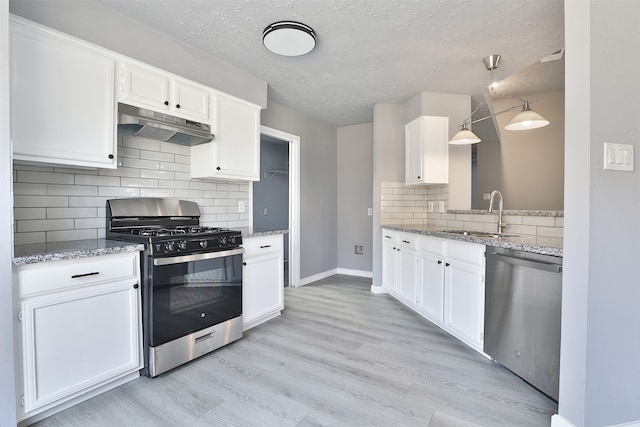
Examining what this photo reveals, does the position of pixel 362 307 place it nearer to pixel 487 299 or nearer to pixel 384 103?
pixel 487 299

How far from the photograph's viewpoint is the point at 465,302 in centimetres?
228

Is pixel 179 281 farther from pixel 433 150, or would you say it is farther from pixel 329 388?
pixel 433 150

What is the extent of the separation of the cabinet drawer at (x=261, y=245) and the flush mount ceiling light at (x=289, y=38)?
1568mm

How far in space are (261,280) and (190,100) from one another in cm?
164

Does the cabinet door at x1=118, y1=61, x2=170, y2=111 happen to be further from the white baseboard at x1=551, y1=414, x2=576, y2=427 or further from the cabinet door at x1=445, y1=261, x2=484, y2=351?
the white baseboard at x1=551, y1=414, x2=576, y2=427

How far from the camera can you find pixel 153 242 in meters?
1.85

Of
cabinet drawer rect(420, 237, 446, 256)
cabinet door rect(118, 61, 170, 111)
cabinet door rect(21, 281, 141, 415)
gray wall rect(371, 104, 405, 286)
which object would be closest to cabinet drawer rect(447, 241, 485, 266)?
cabinet drawer rect(420, 237, 446, 256)

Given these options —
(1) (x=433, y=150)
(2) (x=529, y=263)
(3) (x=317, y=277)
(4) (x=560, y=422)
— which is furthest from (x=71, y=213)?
(1) (x=433, y=150)

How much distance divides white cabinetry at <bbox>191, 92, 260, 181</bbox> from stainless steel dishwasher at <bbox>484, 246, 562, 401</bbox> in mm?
2183

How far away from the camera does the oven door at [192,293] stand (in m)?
1.87

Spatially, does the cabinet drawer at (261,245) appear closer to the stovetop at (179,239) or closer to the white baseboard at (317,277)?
the stovetop at (179,239)

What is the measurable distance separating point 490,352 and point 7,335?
8.79ft

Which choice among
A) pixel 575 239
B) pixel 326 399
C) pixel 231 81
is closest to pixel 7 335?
pixel 326 399

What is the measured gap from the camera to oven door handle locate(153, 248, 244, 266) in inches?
73.7
